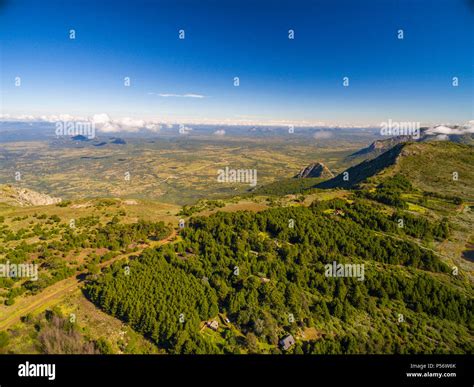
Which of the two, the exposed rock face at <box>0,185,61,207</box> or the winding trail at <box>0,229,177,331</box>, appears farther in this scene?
the exposed rock face at <box>0,185,61,207</box>

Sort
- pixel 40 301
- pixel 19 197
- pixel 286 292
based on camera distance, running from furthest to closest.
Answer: pixel 19 197
pixel 286 292
pixel 40 301

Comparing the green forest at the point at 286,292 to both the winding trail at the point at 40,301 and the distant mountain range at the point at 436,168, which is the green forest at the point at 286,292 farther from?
the distant mountain range at the point at 436,168

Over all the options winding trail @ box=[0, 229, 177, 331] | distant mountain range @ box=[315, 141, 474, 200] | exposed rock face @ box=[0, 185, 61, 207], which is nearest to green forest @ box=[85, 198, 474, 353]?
winding trail @ box=[0, 229, 177, 331]

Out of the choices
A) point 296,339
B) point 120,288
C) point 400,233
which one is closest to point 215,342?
point 296,339

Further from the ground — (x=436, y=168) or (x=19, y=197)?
(x=436, y=168)

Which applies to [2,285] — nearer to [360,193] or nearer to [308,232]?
[308,232]

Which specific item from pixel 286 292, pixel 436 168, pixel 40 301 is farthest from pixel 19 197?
pixel 436 168

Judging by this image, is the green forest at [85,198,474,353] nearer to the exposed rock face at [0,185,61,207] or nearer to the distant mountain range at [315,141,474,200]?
the distant mountain range at [315,141,474,200]

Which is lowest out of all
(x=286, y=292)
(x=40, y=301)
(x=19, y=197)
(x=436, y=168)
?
(x=286, y=292)

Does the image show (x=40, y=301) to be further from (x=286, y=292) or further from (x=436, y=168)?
(x=436, y=168)

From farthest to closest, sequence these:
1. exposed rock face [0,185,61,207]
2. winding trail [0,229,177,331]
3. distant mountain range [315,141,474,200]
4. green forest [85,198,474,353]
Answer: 1. distant mountain range [315,141,474,200]
2. exposed rock face [0,185,61,207]
3. green forest [85,198,474,353]
4. winding trail [0,229,177,331]
